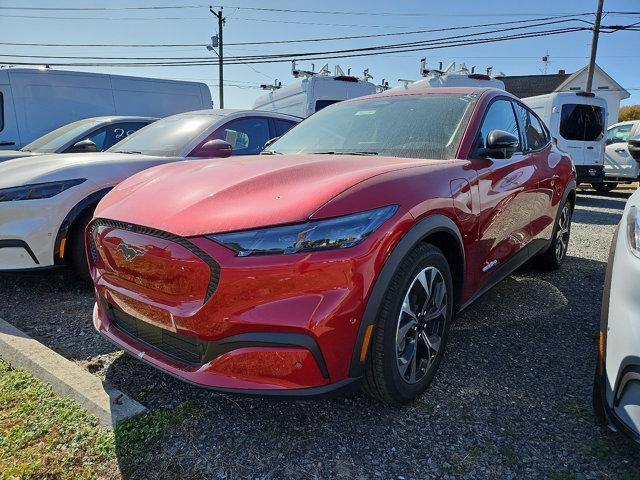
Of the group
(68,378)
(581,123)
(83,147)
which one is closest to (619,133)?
(581,123)

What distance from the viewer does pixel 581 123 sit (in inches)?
443

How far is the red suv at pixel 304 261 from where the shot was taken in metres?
1.75

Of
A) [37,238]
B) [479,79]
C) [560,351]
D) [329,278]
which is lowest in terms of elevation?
[560,351]

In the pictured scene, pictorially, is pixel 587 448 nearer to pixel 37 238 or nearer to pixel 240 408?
pixel 240 408

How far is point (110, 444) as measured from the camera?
6.37 ft

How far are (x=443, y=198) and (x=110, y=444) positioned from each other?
1849mm

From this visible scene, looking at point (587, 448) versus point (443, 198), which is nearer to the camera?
point (587, 448)

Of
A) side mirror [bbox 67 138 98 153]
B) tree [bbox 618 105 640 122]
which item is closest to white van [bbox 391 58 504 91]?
side mirror [bbox 67 138 98 153]

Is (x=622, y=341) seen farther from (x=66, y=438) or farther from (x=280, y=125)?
(x=280, y=125)

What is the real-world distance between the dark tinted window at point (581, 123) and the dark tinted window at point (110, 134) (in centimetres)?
976

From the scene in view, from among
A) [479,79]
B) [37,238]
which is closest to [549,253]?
[37,238]

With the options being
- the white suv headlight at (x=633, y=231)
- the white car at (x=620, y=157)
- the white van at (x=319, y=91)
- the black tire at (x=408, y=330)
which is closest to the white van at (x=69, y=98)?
the white van at (x=319, y=91)

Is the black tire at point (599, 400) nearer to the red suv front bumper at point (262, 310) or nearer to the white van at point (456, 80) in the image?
the red suv front bumper at point (262, 310)

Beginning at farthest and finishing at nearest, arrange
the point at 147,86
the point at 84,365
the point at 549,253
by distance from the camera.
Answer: the point at 147,86 → the point at 549,253 → the point at 84,365
